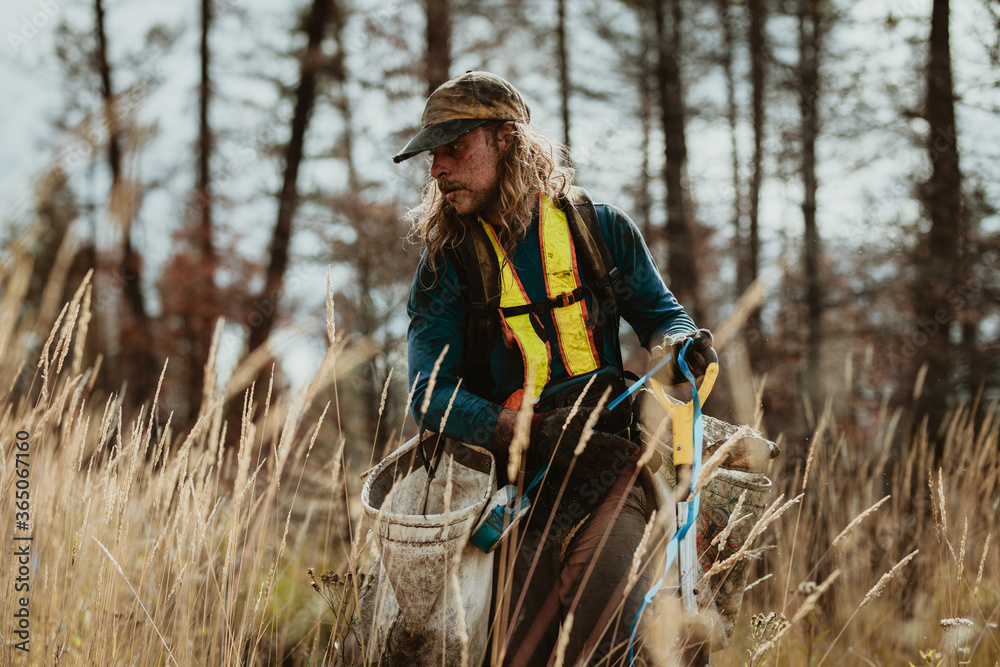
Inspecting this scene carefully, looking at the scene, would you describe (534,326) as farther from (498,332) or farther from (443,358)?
(443,358)

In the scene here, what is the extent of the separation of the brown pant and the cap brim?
1195 mm

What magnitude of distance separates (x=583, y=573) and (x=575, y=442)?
385 millimetres

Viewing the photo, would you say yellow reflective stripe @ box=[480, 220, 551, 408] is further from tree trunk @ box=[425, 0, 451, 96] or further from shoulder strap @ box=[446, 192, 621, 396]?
tree trunk @ box=[425, 0, 451, 96]

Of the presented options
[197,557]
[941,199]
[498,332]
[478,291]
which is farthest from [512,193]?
[941,199]

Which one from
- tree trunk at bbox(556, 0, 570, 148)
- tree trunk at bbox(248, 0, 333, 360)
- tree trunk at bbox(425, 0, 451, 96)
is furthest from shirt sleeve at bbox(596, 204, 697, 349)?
tree trunk at bbox(556, 0, 570, 148)

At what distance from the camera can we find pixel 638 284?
88.1 inches

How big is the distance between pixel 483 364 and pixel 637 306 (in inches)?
23.1

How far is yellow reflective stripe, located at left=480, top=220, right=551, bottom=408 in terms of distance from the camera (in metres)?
2.06

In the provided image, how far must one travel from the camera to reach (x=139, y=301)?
12.9 metres

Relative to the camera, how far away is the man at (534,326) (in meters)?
1.87

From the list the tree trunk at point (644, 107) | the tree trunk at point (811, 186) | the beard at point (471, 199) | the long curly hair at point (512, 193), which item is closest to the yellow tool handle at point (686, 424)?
the long curly hair at point (512, 193)

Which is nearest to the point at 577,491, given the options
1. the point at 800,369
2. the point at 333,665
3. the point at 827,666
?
the point at 333,665

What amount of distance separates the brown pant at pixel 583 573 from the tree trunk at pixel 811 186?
304 inches

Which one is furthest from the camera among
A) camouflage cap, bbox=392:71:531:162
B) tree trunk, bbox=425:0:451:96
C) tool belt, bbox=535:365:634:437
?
tree trunk, bbox=425:0:451:96
